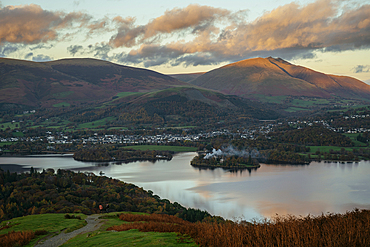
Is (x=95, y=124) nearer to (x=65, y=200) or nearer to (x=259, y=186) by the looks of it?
(x=259, y=186)

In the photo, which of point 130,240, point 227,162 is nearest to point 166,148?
point 227,162

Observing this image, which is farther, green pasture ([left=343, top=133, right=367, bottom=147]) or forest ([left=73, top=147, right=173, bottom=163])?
green pasture ([left=343, top=133, right=367, bottom=147])

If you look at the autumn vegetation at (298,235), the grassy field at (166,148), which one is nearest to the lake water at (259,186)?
the grassy field at (166,148)

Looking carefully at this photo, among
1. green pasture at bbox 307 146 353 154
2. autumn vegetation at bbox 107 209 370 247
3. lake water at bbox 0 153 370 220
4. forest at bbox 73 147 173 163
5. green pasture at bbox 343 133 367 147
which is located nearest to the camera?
autumn vegetation at bbox 107 209 370 247

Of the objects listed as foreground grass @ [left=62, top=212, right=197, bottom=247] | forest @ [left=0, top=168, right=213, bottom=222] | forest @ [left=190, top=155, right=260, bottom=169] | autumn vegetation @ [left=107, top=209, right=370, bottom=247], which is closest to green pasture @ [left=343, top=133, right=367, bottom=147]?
forest @ [left=190, top=155, right=260, bottom=169]

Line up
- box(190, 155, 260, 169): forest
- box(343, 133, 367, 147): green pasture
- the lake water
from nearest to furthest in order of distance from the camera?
the lake water, box(190, 155, 260, 169): forest, box(343, 133, 367, 147): green pasture

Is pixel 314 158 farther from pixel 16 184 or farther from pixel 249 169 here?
pixel 16 184

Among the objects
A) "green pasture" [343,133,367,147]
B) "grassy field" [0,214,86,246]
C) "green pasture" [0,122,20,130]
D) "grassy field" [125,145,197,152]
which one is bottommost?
"grassy field" [0,214,86,246]

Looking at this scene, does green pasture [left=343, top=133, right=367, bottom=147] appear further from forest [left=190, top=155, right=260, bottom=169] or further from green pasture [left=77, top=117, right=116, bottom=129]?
green pasture [left=77, top=117, right=116, bottom=129]
